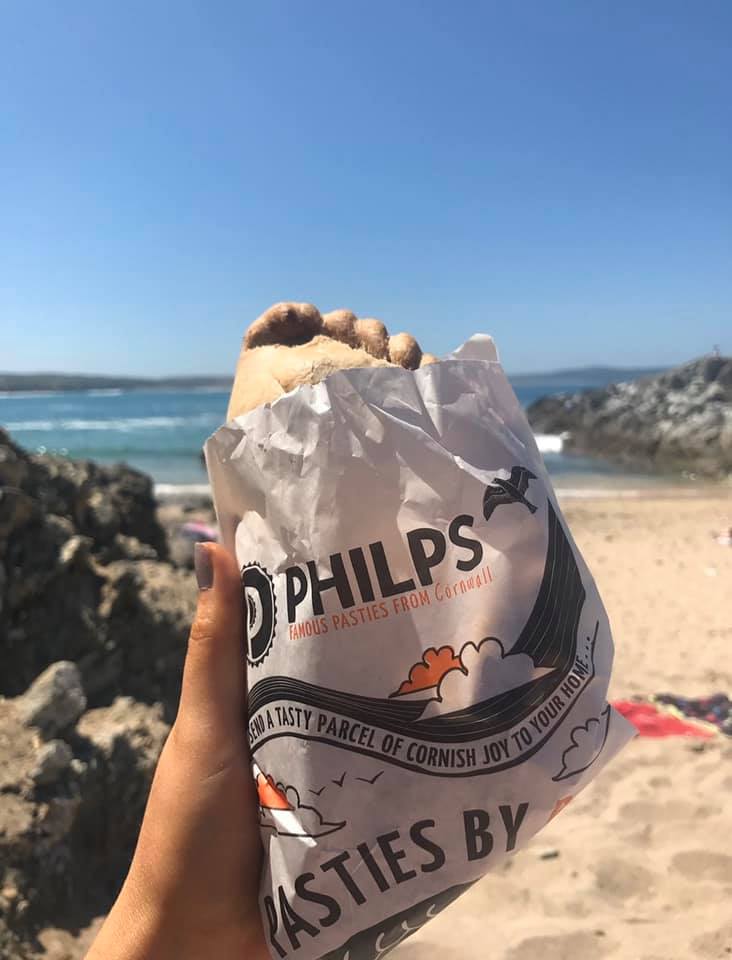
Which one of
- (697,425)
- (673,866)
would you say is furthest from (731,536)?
(697,425)

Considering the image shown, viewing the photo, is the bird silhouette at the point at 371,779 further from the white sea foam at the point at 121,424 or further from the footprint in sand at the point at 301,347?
the white sea foam at the point at 121,424

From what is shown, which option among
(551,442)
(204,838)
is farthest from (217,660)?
(551,442)

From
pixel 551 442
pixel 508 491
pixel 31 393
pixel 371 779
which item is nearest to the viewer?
pixel 371 779

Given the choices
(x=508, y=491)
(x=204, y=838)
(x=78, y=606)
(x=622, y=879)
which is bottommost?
(x=622, y=879)

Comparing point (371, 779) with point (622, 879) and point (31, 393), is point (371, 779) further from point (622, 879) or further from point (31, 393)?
point (31, 393)

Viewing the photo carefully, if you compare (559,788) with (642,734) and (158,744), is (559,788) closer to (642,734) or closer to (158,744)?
(158,744)

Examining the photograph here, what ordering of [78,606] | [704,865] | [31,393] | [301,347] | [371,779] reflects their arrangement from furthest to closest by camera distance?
[31,393] < [78,606] < [704,865] < [301,347] < [371,779]

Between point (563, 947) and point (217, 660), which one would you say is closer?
point (217, 660)
